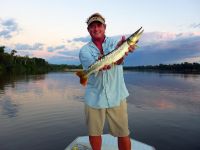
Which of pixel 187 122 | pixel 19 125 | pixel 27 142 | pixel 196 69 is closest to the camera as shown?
pixel 27 142

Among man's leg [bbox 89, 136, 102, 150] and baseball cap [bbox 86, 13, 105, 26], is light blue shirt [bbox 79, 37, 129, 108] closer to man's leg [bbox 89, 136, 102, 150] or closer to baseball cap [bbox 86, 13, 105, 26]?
baseball cap [bbox 86, 13, 105, 26]

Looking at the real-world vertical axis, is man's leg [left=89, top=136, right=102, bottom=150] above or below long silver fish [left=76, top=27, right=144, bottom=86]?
below

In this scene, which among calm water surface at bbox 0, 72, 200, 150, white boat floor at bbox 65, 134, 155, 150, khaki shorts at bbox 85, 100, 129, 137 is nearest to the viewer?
khaki shorts at bbox 85, 100, 129, 137

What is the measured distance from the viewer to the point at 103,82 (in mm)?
5766

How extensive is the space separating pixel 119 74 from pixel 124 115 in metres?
0.86

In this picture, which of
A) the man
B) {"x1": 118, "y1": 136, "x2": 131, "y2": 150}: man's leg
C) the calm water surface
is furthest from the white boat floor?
the calm water surface

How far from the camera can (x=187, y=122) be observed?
704 inches

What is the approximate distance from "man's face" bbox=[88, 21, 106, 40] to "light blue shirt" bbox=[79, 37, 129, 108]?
184mm

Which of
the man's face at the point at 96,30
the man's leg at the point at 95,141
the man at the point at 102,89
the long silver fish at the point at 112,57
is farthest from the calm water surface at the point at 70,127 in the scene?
the man's face at the point at 96,30

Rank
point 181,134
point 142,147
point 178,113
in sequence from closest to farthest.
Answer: point 142,147, point 181,134, point 178,113

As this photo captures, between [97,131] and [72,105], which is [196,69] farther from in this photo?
[97,131]

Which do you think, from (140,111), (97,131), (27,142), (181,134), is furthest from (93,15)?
(140,111)

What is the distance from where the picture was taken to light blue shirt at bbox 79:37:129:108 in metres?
5.77

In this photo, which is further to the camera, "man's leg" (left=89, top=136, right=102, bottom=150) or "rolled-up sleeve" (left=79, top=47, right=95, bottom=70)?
"man's leg" (left=89, top=136, right=102, bottom=150)
